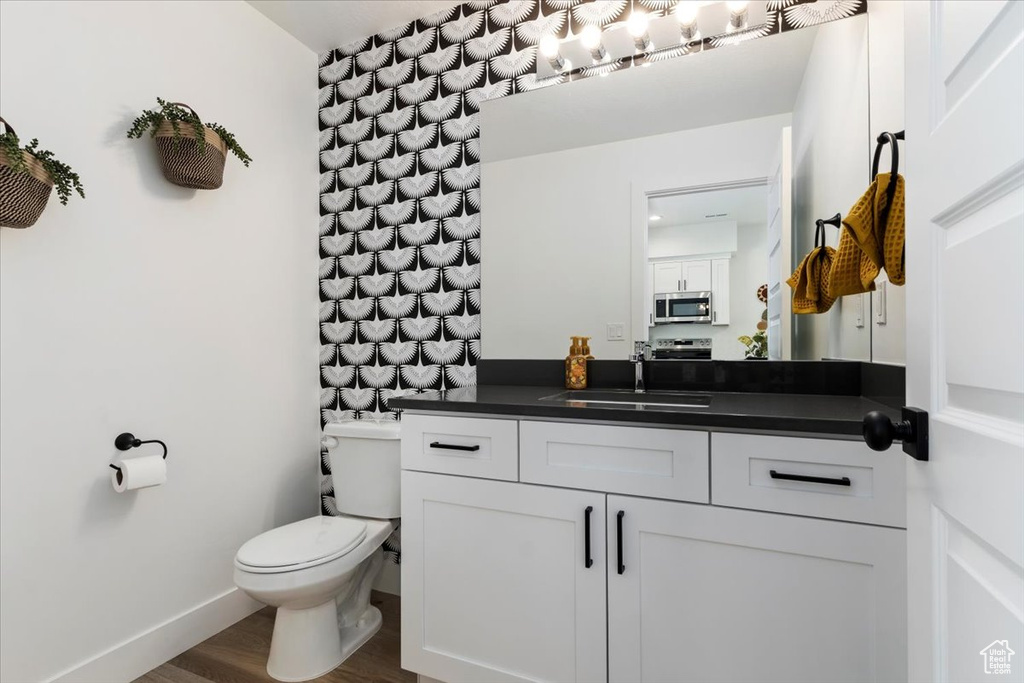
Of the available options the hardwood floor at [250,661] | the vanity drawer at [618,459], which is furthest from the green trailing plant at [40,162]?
the hardwood floor at [250,661]

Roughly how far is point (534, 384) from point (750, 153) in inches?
43.1

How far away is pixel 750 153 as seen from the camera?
1.78m

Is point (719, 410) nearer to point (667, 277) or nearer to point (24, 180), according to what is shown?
point (667, 277)

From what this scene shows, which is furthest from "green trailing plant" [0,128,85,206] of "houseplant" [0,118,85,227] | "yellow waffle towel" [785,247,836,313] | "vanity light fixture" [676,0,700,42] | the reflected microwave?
"yellow waffle towel" [785,247,836,313]

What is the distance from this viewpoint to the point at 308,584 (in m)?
1.67

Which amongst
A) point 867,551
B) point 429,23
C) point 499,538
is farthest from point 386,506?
point 429,23

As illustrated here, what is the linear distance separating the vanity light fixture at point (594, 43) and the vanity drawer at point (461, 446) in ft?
4.55

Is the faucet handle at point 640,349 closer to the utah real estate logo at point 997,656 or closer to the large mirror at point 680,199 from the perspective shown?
the large mirror at point 680,199

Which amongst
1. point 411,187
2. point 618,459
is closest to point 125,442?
point 411,187

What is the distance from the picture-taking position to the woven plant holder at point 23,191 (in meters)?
1.33

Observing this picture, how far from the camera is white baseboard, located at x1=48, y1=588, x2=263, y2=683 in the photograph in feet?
5.49

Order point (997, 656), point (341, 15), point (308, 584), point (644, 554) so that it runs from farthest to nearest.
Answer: point (341, 15) < point (308, 584) < point (644, 554) < point (997, 656)

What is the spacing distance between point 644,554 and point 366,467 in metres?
1.19

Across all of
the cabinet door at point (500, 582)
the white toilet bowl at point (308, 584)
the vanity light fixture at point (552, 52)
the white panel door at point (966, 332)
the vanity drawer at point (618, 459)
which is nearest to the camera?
the white panel door at point (966, 332)
